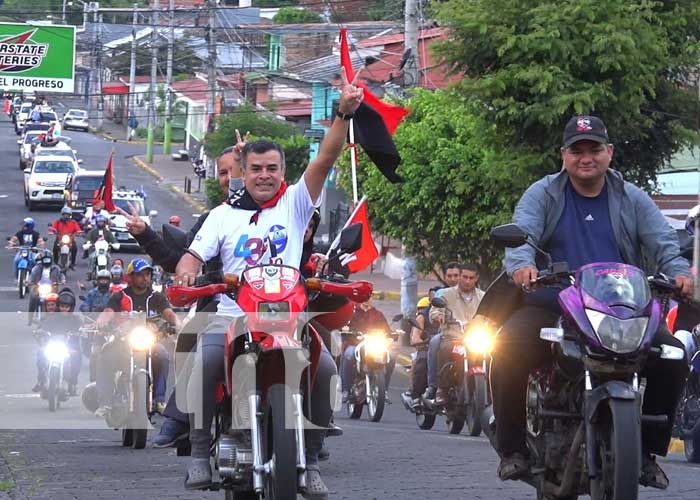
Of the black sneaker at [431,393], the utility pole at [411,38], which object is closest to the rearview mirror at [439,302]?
the black sneaker at [431,393]

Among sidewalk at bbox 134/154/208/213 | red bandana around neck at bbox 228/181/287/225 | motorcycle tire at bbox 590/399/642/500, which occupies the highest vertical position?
red bandana around neck at bbox 228/181/287/225

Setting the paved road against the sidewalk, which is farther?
the sidewalk

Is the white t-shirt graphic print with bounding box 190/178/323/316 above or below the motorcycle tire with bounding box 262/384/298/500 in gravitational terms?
above

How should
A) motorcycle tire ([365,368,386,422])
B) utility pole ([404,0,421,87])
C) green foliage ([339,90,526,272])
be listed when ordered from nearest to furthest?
1. motorcycle tire ([365,368,386,422])
2. green foliage ([339,90,526,272])
3. utility pole ([404,0,421,87])

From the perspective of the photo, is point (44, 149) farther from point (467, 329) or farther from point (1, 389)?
point (467, 329)

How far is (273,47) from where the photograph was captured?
279ft

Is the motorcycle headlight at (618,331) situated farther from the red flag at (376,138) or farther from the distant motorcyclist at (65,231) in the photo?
the distant motorcyclist at (65,231)

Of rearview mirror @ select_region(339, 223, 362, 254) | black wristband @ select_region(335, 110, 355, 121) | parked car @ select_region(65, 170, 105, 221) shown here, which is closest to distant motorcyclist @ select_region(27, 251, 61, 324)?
black wristband @ select_region(335, 110, 355, 121)

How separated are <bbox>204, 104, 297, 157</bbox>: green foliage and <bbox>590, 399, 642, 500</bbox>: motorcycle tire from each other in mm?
59015

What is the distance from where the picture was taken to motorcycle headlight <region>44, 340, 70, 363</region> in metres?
19.6

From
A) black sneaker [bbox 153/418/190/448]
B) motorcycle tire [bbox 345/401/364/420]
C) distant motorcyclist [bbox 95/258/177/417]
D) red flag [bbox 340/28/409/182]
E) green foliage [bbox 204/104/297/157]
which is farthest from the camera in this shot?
green foliage [bbox 204/104/297/157]

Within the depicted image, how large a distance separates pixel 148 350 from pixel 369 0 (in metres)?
67.4

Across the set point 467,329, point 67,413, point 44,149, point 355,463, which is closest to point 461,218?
point 67,413

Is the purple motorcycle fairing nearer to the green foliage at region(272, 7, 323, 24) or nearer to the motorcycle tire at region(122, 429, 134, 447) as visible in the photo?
the motorcycle tire at region(122, 429, 134, 447)
